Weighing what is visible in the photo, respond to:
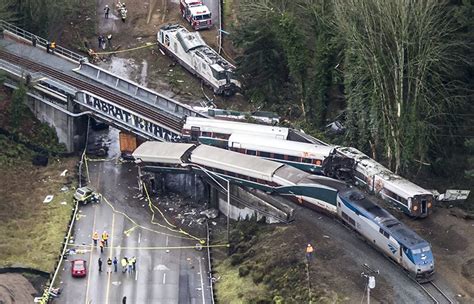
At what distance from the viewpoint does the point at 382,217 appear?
212 feet

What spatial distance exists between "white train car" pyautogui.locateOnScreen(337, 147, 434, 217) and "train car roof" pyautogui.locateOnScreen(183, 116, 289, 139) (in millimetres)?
6542

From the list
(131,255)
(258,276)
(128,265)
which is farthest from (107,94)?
(258,276)

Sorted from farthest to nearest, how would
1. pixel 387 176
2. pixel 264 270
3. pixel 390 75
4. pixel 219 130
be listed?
1. pixel 219 130
2. pixel 390 75
3. pixel 387 176
4. pixel 264 270

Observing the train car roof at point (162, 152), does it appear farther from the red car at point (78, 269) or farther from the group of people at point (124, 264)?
the red car at point (78, 269)

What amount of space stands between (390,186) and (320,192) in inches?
199

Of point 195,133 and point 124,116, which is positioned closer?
point 195,133

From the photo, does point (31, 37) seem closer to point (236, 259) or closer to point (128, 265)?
point (128, 265)

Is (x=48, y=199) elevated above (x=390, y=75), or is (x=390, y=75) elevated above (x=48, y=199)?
(x=390, y=75)

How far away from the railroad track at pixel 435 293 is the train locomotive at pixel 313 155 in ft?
26.8

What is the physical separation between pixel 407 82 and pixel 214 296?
2225 cm

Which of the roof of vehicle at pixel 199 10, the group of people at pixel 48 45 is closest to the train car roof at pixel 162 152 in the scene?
the group of people at pixel 48 45

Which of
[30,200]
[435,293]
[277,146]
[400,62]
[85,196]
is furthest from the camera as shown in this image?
[30,200]

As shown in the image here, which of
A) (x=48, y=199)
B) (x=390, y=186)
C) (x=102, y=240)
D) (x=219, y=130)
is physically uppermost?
(x=219, y=130)

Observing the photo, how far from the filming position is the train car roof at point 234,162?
73625 mm
